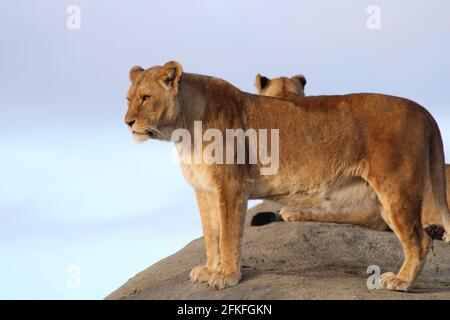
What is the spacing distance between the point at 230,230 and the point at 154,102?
149cm

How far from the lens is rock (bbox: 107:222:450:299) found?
9828 millimetres

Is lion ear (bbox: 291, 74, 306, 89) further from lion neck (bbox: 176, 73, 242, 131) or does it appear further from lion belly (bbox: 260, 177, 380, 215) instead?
lion belly (bbox: 260, 177, 380, 215)

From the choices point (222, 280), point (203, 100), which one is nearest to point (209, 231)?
point (222, 280)

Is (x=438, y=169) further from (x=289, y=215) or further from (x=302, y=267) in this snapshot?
(x=289, y=215)

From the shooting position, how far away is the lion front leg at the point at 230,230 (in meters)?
9.72

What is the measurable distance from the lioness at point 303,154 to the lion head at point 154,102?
0.4 inches

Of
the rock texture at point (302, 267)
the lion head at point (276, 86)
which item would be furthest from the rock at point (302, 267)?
the lion head at point (276, 86)

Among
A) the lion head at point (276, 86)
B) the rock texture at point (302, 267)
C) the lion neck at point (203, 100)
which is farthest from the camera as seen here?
the lion head at point (276, 86)

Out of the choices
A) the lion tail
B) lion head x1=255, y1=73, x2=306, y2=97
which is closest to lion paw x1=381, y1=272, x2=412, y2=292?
the lion tail

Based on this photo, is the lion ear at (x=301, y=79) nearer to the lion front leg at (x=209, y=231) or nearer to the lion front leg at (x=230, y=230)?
the lion front leg at (x=209, y=231)

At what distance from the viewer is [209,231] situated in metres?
10.2

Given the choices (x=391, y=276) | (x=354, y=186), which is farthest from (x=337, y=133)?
(x=391, y=276)

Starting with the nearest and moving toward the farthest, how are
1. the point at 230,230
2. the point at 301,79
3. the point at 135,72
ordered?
the point at 230,230 → the point at 135,72 → the point at 301,79
